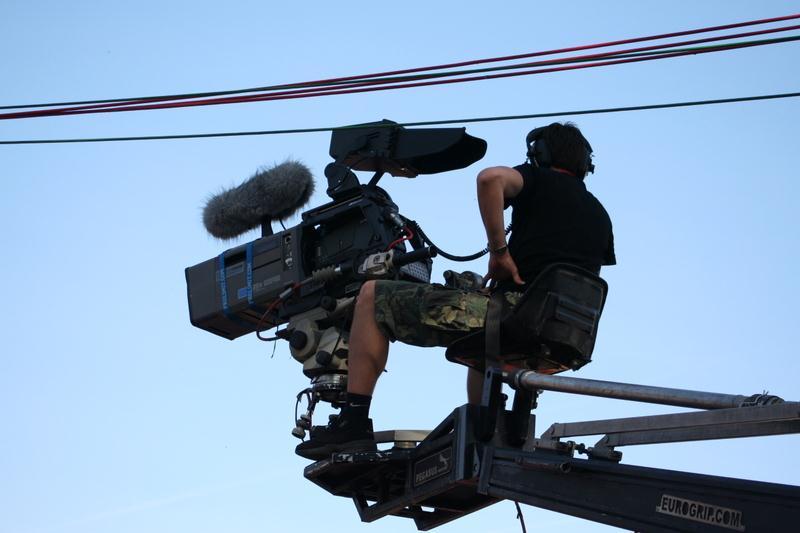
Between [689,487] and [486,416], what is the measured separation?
1503 millimetres

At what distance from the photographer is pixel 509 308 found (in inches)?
244

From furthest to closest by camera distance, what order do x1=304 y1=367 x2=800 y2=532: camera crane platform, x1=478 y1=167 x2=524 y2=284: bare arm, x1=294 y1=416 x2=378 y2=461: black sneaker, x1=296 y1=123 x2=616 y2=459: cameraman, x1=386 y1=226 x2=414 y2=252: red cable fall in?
x1=386 y1=226 x2=414 y2=252: red cable, x1=294 y1=416 x2=378 y2=461: black sneaker, x1=296 y1=123 x2=616 y2=459: cameraman, x1=478 y1=167 x2=524 y2=284: bare arm, x1=304 y1=367 x2=800 y2=532: camera crane platform

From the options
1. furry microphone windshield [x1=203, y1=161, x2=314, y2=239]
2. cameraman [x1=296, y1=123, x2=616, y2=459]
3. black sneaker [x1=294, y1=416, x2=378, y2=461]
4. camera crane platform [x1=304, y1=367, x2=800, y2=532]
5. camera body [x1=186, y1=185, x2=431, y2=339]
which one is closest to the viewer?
camera crane platform [x1=304, y1=367, x2=800, y2=532]

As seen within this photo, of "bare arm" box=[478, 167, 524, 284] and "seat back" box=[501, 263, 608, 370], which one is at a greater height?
"bare arm" box=[478, 167, 524, 284]

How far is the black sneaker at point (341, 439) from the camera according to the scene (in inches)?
254

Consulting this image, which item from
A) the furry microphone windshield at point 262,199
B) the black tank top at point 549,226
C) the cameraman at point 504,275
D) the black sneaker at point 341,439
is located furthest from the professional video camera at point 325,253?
the black tank top at point 549,226

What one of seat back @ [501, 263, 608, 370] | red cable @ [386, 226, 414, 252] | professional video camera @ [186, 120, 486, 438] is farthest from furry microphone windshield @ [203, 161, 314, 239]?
seat back @ [501, 263, 608, 370]

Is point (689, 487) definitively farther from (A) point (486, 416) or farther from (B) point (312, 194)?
(B) point (312, 194)

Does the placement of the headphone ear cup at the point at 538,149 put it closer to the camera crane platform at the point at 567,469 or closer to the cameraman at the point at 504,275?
the cameraman at the point at 504,275

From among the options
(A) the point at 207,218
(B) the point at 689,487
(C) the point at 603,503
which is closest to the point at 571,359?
(C) the point at 603,503

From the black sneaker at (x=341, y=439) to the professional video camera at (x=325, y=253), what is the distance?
0.43 meters

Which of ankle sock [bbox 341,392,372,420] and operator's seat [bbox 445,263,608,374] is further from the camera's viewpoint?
ankle sock [bbox 341,392,372,420]

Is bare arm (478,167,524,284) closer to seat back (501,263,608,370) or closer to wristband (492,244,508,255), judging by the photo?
wristband (492,244,508,255)

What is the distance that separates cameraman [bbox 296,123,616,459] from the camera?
630 centimetres
